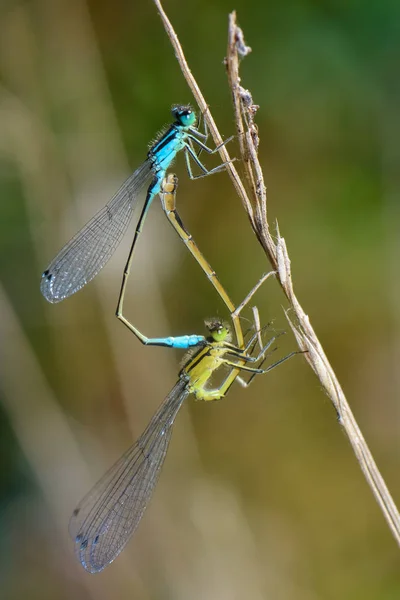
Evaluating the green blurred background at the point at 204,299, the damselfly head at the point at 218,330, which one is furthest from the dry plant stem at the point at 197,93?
the green blurred background at the point at 204,299

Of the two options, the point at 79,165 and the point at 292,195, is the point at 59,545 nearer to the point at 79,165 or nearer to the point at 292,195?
the point at 79,165

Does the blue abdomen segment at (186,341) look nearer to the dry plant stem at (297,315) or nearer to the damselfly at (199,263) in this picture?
the damselfly at (199,263)

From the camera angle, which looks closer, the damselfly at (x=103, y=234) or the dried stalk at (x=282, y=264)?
the dried stalk at (x=282, y=264)

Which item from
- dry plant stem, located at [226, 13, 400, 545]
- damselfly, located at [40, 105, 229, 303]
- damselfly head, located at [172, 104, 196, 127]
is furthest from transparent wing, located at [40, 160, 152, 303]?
dry plant stem, located at [226, 13, 400, 545]

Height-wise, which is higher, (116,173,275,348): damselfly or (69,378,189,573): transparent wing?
(116,173,275,348): damselfly

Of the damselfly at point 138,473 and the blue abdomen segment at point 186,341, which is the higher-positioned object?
the blue abdomen segment at point 186,341

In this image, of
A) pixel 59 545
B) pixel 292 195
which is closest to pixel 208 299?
pixel 292 195

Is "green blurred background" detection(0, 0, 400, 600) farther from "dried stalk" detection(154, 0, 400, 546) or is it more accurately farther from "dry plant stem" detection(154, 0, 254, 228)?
"dried stalk" detection(154, 0, 400, 546)
